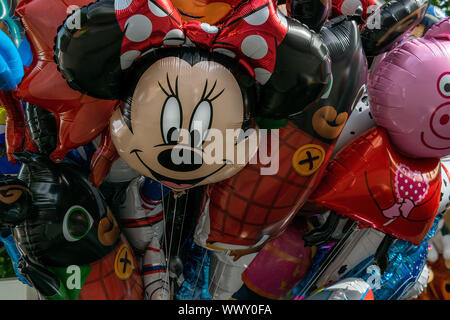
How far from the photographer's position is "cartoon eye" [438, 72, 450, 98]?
3.53ft

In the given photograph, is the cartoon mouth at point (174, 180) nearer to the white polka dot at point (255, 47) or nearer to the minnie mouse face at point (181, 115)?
the minnie mouse face at point (181, 115)

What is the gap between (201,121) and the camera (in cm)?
77

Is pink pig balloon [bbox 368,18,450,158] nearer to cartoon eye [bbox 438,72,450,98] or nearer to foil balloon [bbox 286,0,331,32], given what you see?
cartoon eye [bbox 438,72,450,98]

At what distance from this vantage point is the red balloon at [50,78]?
86cm

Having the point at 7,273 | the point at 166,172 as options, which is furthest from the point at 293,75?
the point at 7,273

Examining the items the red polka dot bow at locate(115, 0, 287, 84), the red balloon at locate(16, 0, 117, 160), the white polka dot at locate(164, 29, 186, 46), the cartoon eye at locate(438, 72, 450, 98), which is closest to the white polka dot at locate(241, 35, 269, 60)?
the red polka dot bow at locate(115, 0, 287, 84)

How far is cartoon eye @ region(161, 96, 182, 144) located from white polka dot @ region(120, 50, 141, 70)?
0.30 feet

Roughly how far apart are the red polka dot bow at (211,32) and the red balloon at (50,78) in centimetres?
17

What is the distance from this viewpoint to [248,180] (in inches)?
41.2

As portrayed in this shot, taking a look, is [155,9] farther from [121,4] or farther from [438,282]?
[438,282]

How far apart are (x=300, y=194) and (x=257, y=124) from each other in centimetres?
28

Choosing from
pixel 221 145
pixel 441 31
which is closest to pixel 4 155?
pixel 221 145

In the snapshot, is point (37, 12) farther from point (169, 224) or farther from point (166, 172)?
point (169, 224)

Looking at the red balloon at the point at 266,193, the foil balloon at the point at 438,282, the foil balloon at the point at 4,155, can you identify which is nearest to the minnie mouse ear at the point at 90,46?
the red balloon at the point at 266,193
